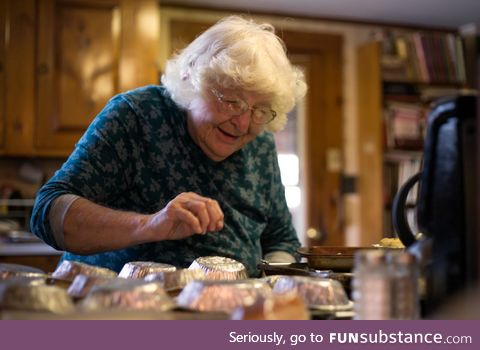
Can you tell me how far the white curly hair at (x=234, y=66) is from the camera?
5.36 ft

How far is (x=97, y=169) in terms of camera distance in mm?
1577

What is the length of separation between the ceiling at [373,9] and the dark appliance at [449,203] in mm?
3276

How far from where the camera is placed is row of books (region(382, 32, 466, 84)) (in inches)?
171

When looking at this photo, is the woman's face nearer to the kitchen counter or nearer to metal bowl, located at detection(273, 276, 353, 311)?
metal bowl, located at detection(273, 276, 353, 311)

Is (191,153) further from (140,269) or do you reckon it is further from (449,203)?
(449,203)

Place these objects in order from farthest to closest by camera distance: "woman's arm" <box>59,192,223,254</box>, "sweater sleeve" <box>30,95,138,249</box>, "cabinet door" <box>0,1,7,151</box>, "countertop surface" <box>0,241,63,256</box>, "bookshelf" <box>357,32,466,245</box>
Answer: "bookshelf" <box>357,32,466,245</box>
"cabinet door" <box>0,1,7,151</box>
"countertop surface" <box>0,241,63,256</box>
"sweater sleeve" <box>30,95,138,249</box>
"woman's arm" <box>59,192,223,254</box>

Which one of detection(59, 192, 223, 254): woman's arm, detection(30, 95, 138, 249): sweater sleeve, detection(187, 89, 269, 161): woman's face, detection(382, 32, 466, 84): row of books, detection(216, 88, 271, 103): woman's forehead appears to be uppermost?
detection(382, 32, 466, 84): row of books

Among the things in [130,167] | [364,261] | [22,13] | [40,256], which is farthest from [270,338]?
[22,13]

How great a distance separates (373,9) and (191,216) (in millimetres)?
3433

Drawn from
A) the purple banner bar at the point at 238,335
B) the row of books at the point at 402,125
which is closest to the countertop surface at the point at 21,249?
the row of books at the point at 402,125

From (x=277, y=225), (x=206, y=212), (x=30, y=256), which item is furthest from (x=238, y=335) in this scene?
(x=30, y=256)

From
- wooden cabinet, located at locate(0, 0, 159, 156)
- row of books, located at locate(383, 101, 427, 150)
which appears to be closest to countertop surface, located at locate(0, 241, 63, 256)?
wooden cabinet, located at locate(0, 0, 159, 156)

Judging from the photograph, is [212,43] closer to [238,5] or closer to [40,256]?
[40,256]

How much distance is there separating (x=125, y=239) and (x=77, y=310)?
66 centimetres
